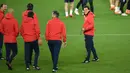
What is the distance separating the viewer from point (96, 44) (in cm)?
1543

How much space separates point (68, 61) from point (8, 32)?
2623mm

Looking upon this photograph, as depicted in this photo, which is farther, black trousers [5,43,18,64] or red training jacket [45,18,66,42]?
black trousers [5,43,18,64]

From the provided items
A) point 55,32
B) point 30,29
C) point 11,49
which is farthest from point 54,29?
point 11,49

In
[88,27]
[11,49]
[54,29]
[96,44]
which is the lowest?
[96,44]

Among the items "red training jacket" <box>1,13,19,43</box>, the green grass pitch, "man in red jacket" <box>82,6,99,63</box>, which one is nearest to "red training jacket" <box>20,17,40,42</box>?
"red training jacket" <box>1,13,19,43</box>

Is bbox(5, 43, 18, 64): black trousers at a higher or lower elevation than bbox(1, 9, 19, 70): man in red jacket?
lower

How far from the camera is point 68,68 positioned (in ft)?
40.9

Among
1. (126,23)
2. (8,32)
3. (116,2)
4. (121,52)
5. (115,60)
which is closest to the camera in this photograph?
(8,32)

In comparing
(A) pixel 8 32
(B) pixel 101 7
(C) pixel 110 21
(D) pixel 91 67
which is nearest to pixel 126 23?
(C) pixel 110 21

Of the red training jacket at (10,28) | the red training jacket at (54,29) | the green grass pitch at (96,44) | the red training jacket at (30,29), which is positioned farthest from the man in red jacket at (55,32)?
the red training jacket at (10,28)

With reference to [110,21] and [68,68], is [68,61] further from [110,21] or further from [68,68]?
[110,21]

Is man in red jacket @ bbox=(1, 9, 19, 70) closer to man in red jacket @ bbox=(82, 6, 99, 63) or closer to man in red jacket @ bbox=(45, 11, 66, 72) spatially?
man in red jacket @ bbox=(45, 11, 66, 72)

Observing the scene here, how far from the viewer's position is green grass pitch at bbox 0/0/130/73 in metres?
12.5

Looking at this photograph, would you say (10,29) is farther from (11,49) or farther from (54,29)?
(54,29)
